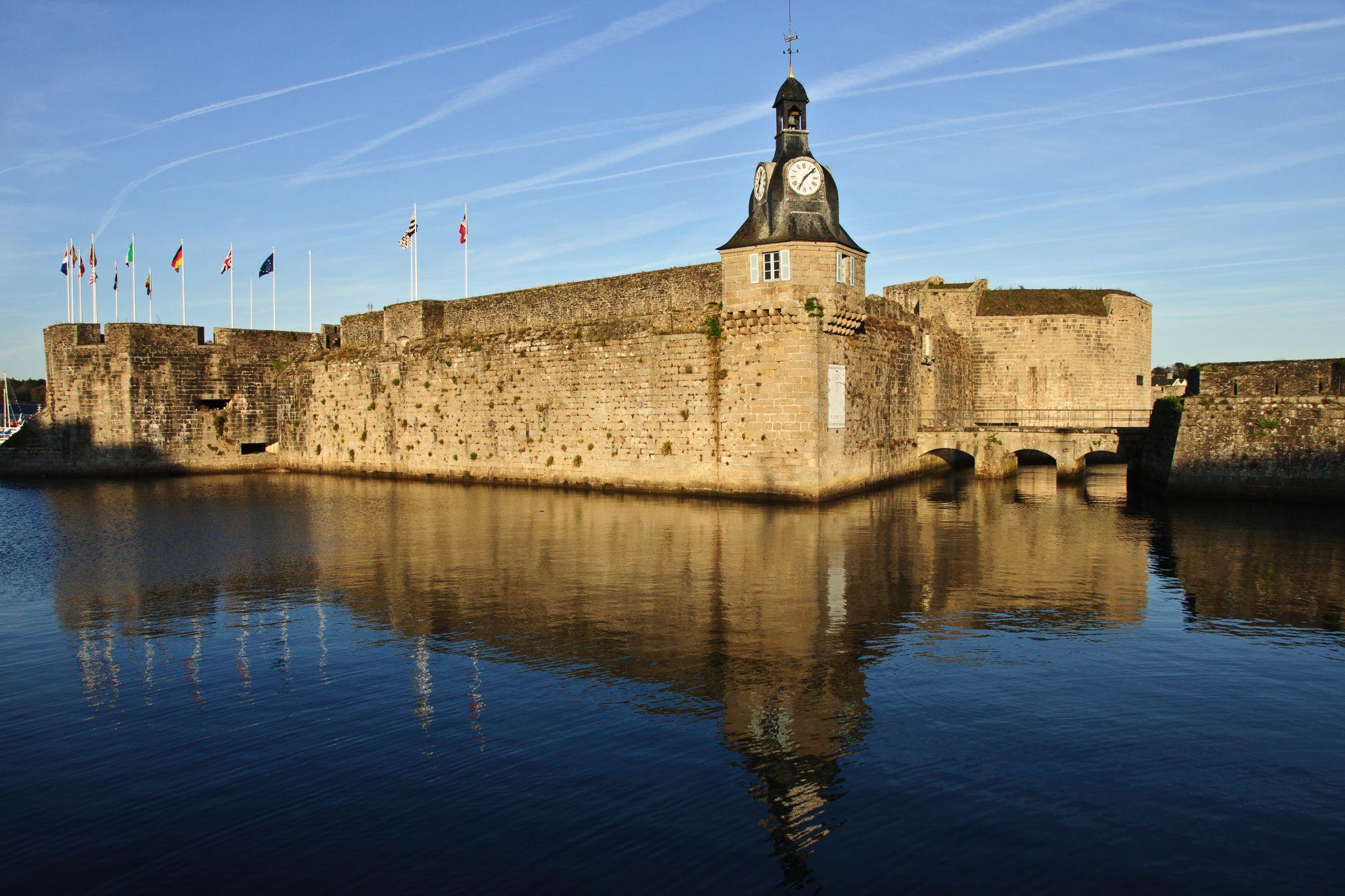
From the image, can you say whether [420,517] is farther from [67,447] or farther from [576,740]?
[67,447]

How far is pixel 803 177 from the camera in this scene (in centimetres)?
2261

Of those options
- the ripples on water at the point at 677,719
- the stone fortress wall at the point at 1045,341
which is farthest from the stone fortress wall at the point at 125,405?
the stone fortress wall at the point at 1045,341

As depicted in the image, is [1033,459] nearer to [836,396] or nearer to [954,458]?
[954,458]

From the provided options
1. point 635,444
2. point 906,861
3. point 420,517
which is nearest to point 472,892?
point 906,861

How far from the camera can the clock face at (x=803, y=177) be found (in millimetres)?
22578

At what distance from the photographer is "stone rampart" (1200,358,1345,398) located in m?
22.5

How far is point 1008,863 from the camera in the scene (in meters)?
5.32

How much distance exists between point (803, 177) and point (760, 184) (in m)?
1.21

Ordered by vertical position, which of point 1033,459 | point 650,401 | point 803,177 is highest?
point 803,177

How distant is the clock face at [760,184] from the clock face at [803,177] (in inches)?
28.6

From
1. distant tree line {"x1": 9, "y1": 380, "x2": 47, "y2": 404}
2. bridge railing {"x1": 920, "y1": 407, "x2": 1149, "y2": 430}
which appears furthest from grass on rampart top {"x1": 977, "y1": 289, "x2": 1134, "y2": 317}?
distant tree line {"x1": 9, "y1": 380, "x2": 47, "y2": 404}

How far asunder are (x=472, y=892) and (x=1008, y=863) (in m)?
3.11

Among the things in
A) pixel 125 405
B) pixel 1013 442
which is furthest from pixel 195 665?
pixel 125 405

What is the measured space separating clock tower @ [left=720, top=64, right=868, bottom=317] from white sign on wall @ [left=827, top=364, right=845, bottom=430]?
1669mm
